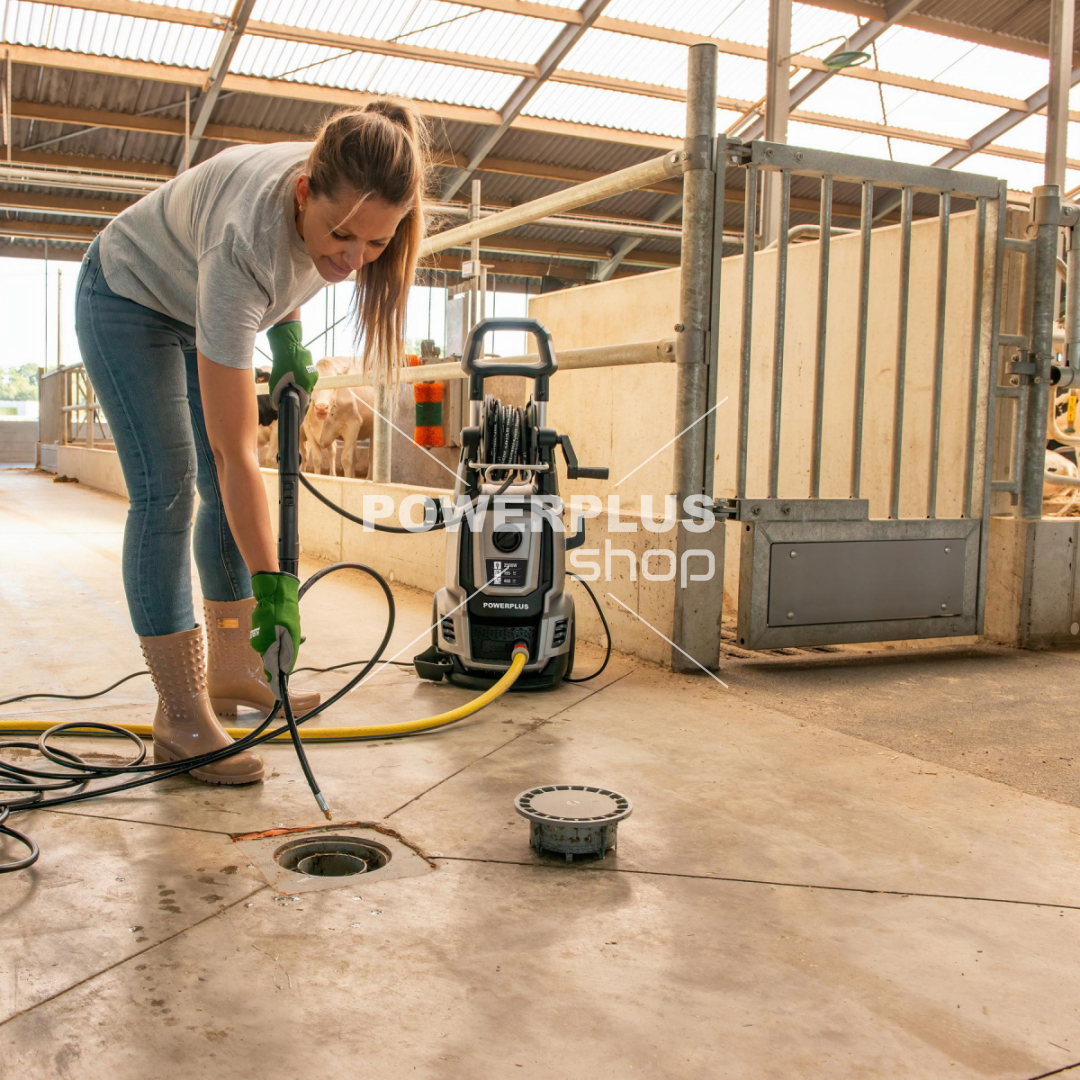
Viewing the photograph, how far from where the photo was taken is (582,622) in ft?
10.5

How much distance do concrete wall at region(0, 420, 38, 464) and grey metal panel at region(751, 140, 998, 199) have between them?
18950mm

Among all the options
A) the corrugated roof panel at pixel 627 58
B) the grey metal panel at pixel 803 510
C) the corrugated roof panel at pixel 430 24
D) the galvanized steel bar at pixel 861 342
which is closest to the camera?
the grey metal panel at pixel 803 510

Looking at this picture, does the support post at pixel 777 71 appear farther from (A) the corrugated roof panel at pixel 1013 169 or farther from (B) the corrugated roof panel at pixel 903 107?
(A) the corrugated roof panel at pixel 1013 169

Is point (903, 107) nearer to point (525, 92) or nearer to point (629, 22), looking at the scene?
point (629, 22)

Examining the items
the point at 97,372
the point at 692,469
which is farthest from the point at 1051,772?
the point at 97,372

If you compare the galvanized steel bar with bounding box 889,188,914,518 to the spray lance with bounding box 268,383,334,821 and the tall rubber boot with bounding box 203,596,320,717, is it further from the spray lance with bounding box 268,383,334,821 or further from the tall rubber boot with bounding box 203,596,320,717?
the spray lance with bounding box 268,383,334,821

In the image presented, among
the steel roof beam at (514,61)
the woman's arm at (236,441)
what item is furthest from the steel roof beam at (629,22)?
the woman's arm at (236,441)

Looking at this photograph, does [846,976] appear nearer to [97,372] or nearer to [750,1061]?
[750,1061]

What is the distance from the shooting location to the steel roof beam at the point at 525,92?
10.2 m

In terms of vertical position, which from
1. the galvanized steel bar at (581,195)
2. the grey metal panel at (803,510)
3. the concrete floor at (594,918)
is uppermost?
the galvanized steel bar at (581,195)

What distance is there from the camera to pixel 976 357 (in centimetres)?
322

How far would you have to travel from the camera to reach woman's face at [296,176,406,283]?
1.48m

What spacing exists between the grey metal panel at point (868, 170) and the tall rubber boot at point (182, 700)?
6.50ft

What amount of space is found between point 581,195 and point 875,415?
1438 mm
